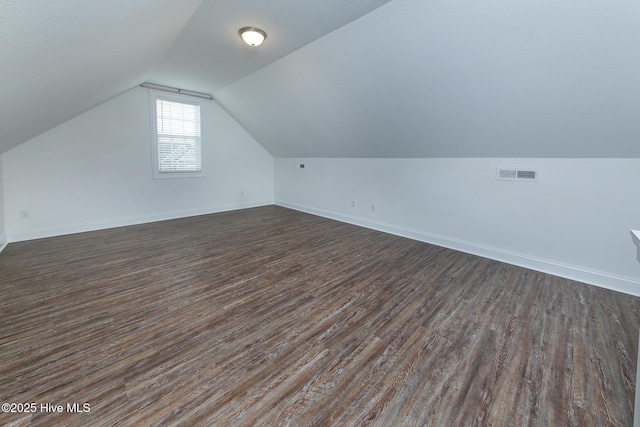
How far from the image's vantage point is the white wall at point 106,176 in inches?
149

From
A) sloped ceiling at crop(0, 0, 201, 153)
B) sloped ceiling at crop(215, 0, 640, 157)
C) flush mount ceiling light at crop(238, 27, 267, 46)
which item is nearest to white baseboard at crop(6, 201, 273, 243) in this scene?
sloped ceiling at crop(0, 0, 201, 153)

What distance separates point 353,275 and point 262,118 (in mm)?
3652

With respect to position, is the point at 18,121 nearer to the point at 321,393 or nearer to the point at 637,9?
the point at 321,393

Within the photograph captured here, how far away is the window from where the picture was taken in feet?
16.0

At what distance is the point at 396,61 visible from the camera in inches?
107

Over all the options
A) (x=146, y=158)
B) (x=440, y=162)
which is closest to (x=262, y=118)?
(x=146, y=158)

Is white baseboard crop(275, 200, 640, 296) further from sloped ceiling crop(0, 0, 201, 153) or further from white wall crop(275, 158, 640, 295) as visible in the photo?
sloped ceiling crop(0, 0, 201, 153)

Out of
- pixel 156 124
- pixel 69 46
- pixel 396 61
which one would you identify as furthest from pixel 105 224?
pixel 396 61

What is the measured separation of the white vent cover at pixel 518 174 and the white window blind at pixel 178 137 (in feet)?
16.7

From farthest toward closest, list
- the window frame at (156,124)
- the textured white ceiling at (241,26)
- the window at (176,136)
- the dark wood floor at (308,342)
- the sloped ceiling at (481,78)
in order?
the window at (176,136)
the window frame at (156,124)
the textured white ceiling at (241,26)
the sloped ceiling at (481,78)
the dark wood floor at (308,342)

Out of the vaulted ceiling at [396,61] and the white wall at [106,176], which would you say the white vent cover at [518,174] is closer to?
the vaulted ceiling at [396,61]

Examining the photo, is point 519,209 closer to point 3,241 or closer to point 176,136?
point 176,136

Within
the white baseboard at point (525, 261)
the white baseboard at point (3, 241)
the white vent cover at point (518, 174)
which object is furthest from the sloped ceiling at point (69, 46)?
the white baseboard at point (525, 261)

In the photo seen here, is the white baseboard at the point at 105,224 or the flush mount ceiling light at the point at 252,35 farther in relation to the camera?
the white baseboard at the point at 105,224
